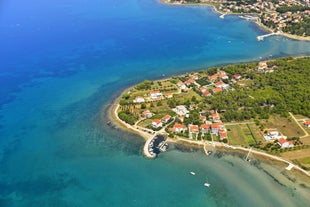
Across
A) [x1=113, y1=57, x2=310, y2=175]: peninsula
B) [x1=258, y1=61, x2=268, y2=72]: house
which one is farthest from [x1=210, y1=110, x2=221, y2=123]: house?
[x1=258, y1=61, x2=268, y2=72]: house

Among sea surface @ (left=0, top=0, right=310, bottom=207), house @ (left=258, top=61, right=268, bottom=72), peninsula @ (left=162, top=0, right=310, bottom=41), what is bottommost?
sea surface @ (left=0, top=0, right=310, bottom=207)

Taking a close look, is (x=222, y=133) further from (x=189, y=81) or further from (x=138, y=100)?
(x=189, y=81)

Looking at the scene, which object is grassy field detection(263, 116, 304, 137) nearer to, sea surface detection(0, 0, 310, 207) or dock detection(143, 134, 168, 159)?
sea surface detection(0, 0, 310, 207)

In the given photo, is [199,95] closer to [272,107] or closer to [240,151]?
[272,107]

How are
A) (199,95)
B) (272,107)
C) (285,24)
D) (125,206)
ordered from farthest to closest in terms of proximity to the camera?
(285,24) → (199,95) → (272,107) → (125,206)

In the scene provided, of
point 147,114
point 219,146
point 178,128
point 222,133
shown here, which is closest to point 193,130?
point 178,128

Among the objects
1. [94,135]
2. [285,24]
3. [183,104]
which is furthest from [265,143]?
[285,24]

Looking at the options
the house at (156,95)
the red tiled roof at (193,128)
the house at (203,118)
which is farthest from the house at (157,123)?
the house at (156,95)
